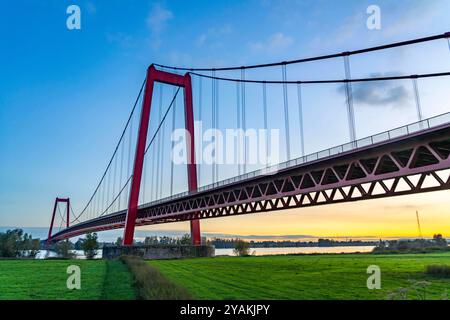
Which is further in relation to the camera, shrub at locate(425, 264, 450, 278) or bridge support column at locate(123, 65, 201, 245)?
bridge support column at locate(123, 65, 201, 245)

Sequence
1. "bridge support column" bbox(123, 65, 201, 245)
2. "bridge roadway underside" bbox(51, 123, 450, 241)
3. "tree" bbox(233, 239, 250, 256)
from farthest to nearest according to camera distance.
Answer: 1. "tree" bbox(233, 239, 250, 256)
2. "bridge support column" bbox(123, 65, 201, 245)
3. "bridge roadway underside" bbox(51, 123, 450, 241)

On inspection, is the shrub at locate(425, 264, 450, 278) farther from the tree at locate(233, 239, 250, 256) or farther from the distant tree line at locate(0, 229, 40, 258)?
the distant tree line at locate(0, 229, 40, 258)

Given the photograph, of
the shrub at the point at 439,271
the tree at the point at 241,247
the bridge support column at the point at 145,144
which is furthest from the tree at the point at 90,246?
the shrub at the point at 439,271

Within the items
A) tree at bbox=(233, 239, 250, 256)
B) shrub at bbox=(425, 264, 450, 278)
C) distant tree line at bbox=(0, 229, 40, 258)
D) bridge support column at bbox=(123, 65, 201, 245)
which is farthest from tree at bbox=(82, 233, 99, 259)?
shrub at bbox=(425, 264, 450, 278)

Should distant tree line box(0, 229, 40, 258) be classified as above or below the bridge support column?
below

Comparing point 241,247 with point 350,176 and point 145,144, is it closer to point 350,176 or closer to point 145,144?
point 145,144

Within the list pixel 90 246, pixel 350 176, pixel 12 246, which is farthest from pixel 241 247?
pixel 350 176

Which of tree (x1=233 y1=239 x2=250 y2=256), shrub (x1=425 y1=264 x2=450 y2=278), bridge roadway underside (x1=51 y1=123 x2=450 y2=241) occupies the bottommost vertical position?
tree (x1=233 y1=239 x2=250 y2=256)

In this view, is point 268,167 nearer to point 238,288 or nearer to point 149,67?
point 238,288
